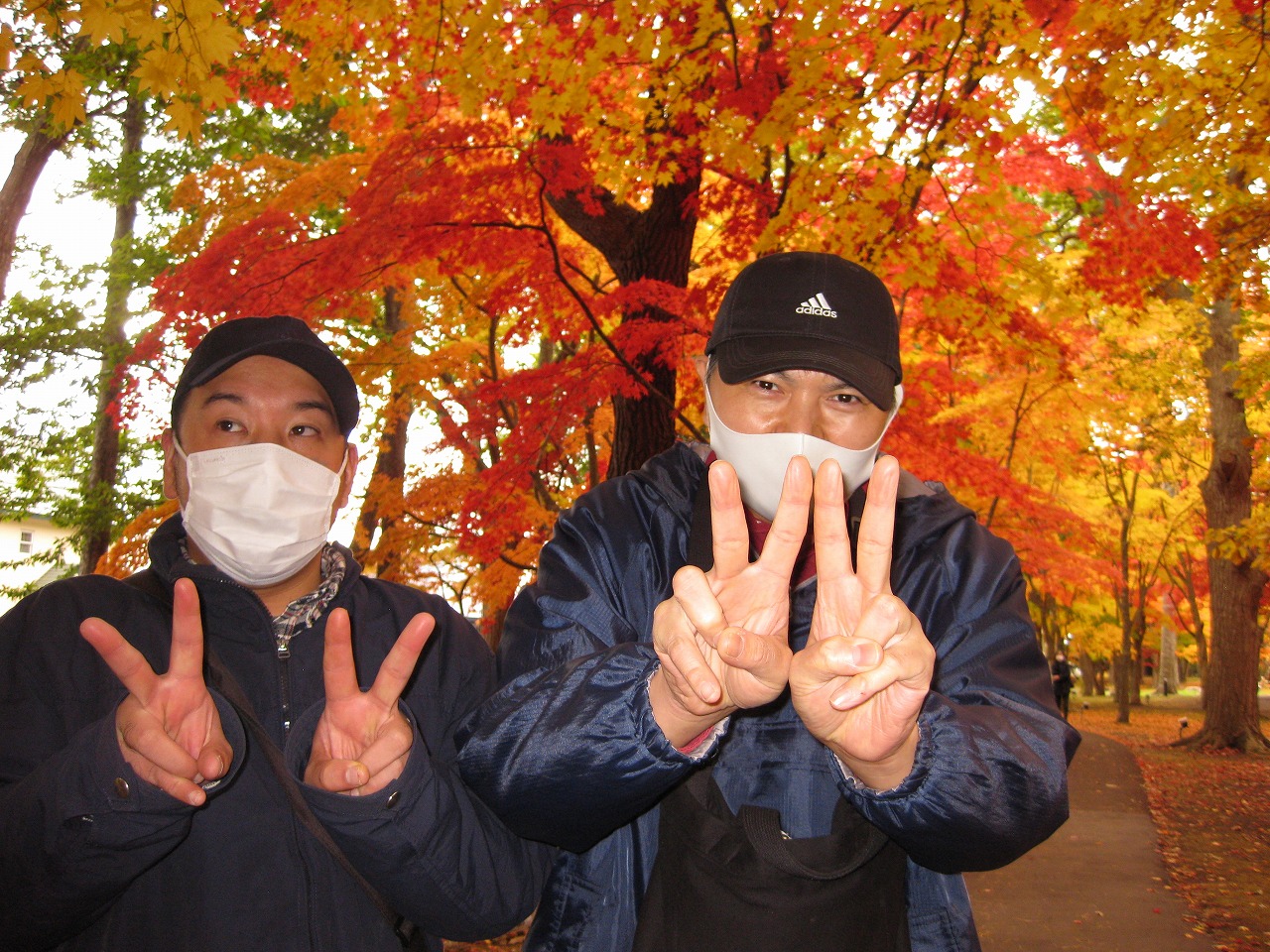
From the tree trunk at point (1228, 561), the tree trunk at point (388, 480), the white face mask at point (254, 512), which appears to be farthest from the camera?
the tree trunk at point (1228, 561)

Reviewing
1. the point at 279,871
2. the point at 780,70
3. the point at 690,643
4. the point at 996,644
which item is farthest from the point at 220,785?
the point at 780,70

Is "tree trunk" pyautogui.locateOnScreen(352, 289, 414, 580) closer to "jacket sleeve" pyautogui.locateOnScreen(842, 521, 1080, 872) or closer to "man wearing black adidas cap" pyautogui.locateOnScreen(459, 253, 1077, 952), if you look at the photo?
"man wearing black adidas cap" pyautogui.locateOnScreen(459, 253, 1077, 952)

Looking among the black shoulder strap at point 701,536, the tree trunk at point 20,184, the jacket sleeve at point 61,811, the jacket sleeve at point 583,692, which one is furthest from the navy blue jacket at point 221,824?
the tree trunk at point 20,184

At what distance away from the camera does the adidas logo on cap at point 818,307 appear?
1.99 metres

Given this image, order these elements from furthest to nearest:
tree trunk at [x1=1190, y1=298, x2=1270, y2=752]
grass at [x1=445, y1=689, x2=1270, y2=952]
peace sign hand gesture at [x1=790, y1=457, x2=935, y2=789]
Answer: tree trunk at [x1=1190, y1=298, x2=1270, y2=752] → grass at [x1=445, y1=689, x2=1270, y2=952] → peace sign hand gesture at [x1=790, y1=457, x2=935, y2=789]

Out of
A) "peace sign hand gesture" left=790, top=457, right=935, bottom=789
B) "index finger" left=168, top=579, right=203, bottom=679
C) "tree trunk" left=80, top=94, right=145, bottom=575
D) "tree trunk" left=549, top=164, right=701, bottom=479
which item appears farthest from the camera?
"tree trunk" left=80, top=94, right=145, bottom=575

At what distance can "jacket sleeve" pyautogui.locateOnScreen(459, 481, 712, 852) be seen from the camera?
1.49 meters

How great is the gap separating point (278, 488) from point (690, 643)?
4.27 ft

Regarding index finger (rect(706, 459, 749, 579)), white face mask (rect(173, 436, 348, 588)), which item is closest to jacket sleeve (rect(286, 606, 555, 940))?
white face mask (rect(173, 436, 348, 588))

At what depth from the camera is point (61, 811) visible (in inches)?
64.0

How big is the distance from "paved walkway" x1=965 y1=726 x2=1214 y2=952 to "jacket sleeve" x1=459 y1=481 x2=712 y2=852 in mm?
4920

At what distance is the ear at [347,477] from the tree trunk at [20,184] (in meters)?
11.1

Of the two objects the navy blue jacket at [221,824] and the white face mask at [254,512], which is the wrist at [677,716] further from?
the white face mask at [254,512]

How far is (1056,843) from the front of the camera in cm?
834
